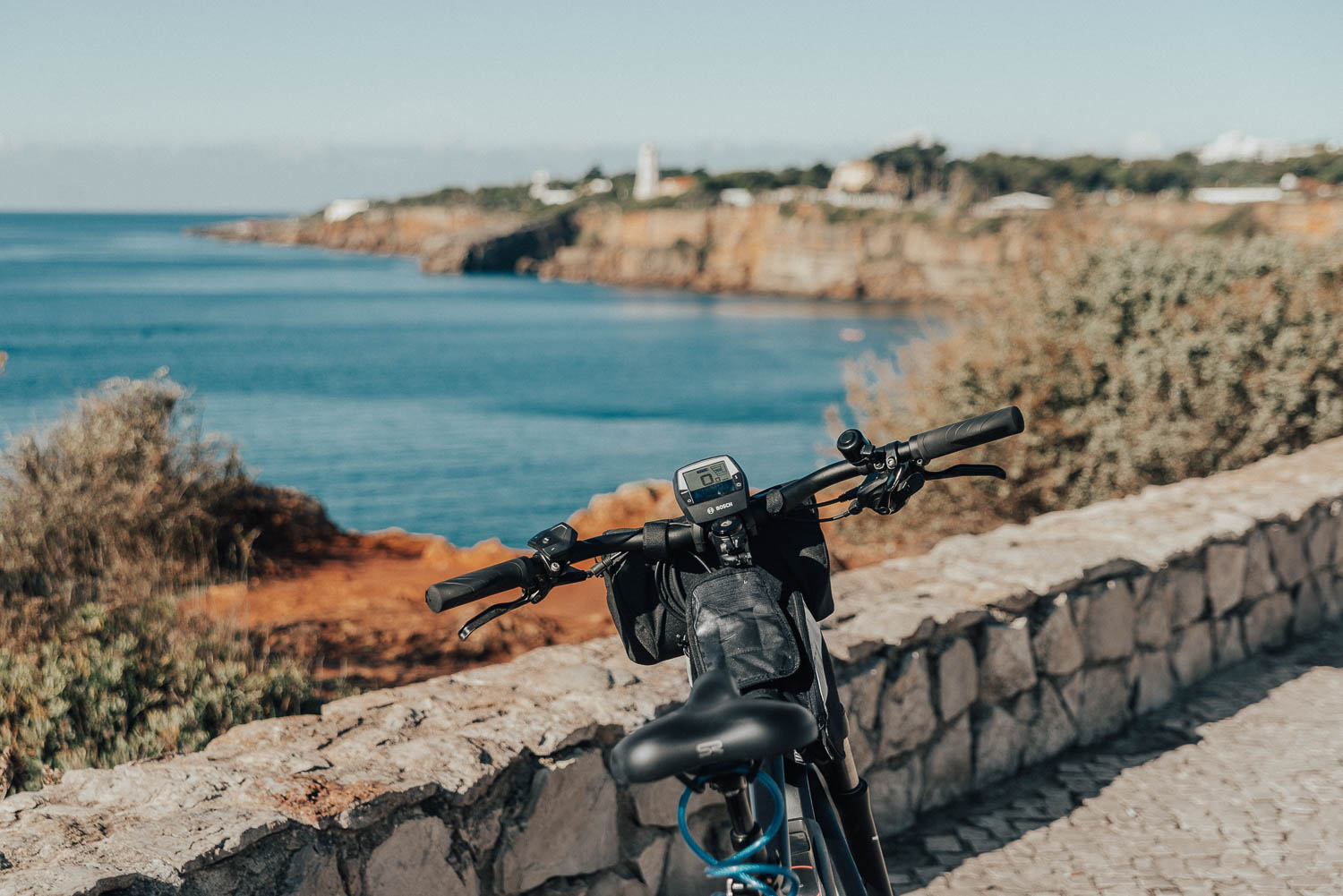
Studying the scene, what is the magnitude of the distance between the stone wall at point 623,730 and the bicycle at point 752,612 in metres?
1.00

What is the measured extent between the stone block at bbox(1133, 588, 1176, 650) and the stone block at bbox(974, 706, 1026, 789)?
36.4 inches

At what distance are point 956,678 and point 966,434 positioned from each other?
2.61 meters

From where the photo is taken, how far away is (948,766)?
15.0 ft

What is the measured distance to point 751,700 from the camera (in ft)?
5.74

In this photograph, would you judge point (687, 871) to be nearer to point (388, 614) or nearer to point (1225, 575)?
point (1225, 575)

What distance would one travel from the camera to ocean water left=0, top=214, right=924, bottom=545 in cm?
2519

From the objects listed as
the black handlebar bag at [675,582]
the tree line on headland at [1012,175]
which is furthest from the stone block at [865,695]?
the tree line on headland at [1012,175]

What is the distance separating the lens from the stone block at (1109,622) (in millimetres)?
5098

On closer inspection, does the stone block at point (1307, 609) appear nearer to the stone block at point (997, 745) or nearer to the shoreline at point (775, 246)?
the stone block at point (997, 745)

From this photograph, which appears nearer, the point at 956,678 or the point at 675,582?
the point at 675,582

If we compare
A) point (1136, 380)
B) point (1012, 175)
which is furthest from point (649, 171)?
point (1136, 380)

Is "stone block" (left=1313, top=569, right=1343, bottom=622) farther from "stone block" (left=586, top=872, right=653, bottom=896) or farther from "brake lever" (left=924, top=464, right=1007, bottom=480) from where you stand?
"brake lever" (left=924, top=464, right=1007, bottom=480)

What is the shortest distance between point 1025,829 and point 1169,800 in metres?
0.63

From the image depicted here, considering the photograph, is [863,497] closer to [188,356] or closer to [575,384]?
[575,384]
